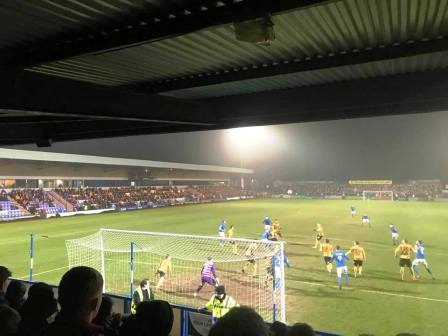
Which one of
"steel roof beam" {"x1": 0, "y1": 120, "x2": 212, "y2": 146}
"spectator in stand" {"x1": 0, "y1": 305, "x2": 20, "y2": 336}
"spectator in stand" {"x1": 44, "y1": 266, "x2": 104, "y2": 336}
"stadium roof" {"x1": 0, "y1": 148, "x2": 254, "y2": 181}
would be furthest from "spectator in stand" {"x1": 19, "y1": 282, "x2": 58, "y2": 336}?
"stadium roof" {"x1": 0, "y1": 148, "x2": 254, "y2": 181}

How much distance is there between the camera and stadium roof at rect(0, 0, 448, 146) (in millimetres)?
4152

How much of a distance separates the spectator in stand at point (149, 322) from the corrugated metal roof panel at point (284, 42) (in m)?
3.05

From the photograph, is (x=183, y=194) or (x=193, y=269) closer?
(x=193, y=269)

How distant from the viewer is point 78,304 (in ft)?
8.15

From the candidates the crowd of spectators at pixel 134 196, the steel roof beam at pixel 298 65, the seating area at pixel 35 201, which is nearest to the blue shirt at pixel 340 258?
the steel roof beam at pixel 298 65

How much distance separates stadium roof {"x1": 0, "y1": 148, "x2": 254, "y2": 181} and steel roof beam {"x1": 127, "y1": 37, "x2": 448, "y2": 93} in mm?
37122

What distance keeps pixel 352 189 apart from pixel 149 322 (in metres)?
96.2

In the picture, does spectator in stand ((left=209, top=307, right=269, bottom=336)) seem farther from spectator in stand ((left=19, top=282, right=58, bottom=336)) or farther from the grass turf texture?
the grass turf texture

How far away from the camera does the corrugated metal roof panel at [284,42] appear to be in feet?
14.1

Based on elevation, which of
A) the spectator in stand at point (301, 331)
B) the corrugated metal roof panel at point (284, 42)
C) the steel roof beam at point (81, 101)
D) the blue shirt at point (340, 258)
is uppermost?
the corrugated metal roof panel at point (284, 42)

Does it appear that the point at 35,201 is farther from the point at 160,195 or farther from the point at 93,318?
the point at 93,318

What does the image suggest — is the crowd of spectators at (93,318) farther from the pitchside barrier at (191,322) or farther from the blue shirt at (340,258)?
the blue shirt at (340,258)

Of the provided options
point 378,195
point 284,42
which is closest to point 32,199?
point 284,42

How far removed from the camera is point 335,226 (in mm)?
34250
